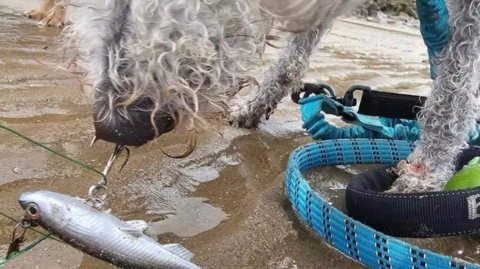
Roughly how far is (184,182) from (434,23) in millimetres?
1459

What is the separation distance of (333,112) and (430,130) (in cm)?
70

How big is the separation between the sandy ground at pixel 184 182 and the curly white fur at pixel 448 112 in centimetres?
42

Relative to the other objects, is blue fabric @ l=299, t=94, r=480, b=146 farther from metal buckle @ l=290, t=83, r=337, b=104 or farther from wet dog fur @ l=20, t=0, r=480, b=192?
wet dog fur @ l=20, t=0, r=480, b=192

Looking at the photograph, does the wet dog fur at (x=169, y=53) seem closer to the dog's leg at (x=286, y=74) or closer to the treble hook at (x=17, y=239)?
the treble hook at (x=17, y=239)

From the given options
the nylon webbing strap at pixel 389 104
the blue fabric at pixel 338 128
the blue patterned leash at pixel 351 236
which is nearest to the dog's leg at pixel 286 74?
the blue fabric at pixel 338 128

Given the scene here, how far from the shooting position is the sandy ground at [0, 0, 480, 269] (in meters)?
2.29

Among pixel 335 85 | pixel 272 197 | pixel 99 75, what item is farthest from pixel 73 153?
pixel 335 85

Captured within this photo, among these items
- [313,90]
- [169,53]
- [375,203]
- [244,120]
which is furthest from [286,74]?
[169,53]

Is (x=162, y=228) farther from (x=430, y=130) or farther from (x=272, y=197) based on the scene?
(x=430, y=130)

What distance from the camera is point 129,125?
1.83 metres

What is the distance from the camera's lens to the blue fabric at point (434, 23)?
2.75 metres

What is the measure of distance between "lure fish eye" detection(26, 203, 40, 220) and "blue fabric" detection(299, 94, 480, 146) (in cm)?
227

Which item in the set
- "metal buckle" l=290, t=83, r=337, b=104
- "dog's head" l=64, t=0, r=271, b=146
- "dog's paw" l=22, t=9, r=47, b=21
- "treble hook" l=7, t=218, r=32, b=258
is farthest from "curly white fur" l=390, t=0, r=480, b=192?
"dog's paw" l=22, t=9, r=47, b=21

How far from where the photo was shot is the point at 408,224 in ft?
8.22
